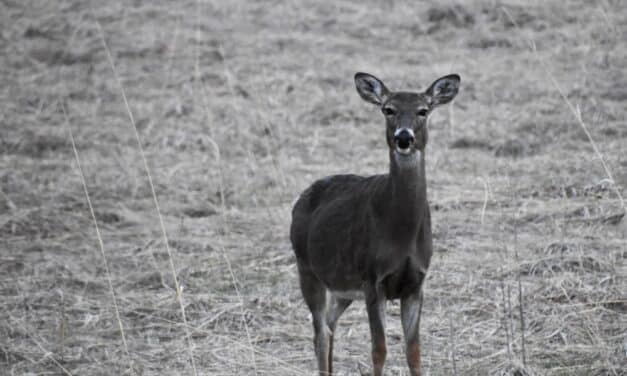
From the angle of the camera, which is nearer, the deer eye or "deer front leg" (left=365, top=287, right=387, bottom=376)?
"deer front leg" (left=365, top=287, right=387, bottom=376)

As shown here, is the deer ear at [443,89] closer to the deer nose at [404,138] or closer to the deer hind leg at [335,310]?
the deer nose at [404,138]

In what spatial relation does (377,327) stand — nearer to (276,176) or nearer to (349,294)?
(349,294)

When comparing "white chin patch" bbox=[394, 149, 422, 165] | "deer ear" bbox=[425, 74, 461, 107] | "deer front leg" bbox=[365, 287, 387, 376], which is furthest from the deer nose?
"deer front leg" bbox=[365, 287, 387, 376]

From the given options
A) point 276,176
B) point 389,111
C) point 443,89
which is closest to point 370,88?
point 443,89

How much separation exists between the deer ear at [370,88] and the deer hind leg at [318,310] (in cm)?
121

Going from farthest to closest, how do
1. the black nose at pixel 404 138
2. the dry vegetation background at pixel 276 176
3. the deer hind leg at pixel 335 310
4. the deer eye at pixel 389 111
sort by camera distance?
the dry vegetation background at pixel 276 176 < the deer hind leg at pixel 335 310 < the deer eye at pixel 389 111 < the black nose at pixel 404 138

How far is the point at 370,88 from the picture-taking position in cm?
673

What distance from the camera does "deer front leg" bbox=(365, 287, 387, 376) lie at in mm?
5977

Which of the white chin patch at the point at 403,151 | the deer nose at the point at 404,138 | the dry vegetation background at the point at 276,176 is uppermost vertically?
the deer nose at the point at 404,138

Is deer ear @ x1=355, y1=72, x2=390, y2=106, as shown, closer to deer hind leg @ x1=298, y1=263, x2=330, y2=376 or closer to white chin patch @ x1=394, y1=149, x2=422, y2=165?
white chin patch @ x1=394, y1=149, x2=422, y2=165

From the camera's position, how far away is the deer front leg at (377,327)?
5.98m

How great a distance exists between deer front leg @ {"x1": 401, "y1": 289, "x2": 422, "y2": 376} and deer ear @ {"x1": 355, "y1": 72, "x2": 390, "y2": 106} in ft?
4.08

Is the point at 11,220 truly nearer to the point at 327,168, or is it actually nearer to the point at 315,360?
the point at 327,168

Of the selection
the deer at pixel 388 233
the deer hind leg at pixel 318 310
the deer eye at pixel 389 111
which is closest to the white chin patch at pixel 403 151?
the deer at pixel 388 233
